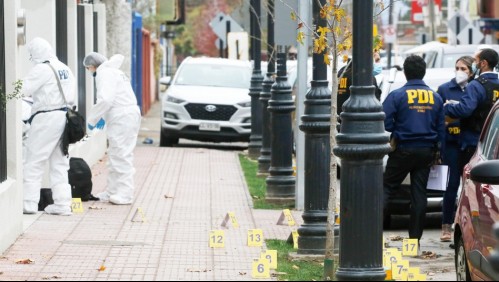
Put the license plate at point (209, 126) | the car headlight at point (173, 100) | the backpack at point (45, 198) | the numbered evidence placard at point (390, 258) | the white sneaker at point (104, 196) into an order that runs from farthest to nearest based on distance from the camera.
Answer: the car headlight at point (173, 100) < the license plate at point (209, 126) < the white sneaker at point (104, 196) < the backpack at point (45, 198) < the numbered evidence placard at point (390, 258)

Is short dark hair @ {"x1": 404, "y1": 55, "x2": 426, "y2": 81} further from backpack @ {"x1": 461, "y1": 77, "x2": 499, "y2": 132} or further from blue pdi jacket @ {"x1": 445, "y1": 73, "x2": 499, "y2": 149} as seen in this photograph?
backpack @ {"x1": 461, "y1": 77, "x2": 499, "y2": 132}

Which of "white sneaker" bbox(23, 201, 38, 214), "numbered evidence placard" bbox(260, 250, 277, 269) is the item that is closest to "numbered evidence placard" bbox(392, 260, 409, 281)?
"numbered evidence placard" bbox(260, 250, 277, 269)

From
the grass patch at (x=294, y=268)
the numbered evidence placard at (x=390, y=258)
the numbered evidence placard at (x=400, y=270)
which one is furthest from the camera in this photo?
the grass patch at (x=294, y=268)

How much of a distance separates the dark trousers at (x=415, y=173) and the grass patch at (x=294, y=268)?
1127 mm

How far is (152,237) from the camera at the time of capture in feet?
41.2

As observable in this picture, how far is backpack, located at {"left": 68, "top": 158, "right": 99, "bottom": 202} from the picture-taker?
50.4 feet

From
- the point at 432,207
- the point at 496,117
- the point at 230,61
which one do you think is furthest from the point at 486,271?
the point at 230,61

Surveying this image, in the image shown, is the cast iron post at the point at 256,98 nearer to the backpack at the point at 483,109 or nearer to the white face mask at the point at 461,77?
the white face mask at the point at 461,77

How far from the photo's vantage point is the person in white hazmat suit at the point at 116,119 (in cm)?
1524

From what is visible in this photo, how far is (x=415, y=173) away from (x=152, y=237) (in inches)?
100

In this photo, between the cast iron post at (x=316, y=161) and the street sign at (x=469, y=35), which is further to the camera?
the street sign at (x=469, y=35)

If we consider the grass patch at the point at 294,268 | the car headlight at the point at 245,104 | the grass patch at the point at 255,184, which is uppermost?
the car headlight at the point at 245,104

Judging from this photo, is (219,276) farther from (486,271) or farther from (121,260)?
(486,271)

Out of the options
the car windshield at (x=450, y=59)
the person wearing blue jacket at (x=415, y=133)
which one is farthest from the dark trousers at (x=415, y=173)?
the car windshield at (x=450, y=59)
